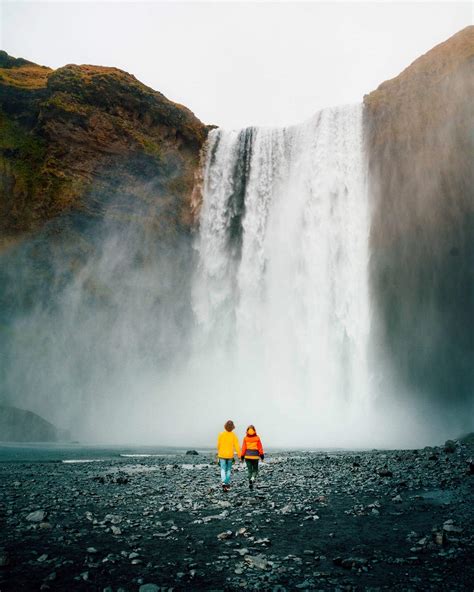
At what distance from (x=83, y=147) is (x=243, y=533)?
35.6m

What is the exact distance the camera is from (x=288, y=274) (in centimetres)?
3456

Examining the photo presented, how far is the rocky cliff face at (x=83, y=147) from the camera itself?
35.0 m

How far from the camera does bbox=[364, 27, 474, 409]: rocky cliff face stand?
92.9 feet

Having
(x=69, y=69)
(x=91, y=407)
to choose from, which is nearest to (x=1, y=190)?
(x=69, y=69)

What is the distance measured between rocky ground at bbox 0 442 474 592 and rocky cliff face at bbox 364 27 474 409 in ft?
66.4

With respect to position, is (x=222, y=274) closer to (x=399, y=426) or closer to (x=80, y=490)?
(x=399, y=426)

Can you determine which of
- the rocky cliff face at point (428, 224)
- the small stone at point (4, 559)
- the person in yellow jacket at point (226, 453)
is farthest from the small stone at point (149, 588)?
the rocky cliff face at point (428, 224)

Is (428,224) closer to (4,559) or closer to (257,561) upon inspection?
(257,561)

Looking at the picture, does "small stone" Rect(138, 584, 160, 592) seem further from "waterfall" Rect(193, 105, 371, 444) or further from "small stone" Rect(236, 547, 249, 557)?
"waterfall" Rect(193, 105, 371, 444)

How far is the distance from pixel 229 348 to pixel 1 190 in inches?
846

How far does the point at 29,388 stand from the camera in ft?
109

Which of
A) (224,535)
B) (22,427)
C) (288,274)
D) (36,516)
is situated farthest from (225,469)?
(288,274)

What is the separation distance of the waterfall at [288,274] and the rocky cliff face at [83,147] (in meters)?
4.50

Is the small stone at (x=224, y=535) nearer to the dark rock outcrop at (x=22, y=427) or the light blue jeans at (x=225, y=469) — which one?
the light blue jeans at (x=225, y=469)
